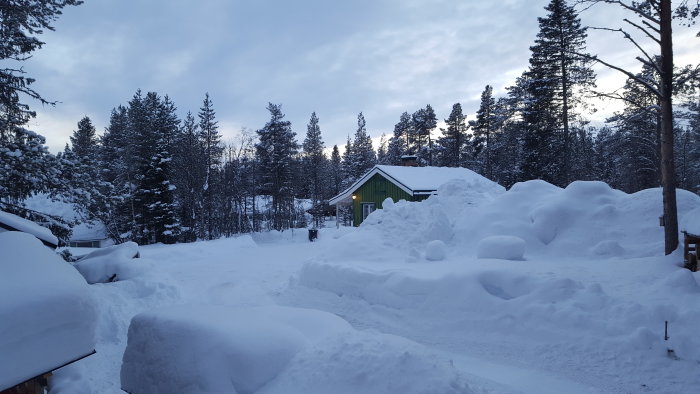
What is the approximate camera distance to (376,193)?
23219 mm

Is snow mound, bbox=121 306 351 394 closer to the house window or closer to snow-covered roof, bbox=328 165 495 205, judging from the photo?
snow-covered roof, bbox=328 165 495 205

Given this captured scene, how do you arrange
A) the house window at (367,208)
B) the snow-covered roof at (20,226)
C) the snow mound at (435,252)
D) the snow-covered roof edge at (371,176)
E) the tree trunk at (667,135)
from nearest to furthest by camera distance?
the snow-covered roof at (20,226), the tree trunk at (667,135), the snow mound at (435,252), the snow-covered roof edge at (371,176), the house window at (367,208)

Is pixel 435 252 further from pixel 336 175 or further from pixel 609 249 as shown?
pixel 336 175

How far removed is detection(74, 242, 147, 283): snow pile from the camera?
10.2m

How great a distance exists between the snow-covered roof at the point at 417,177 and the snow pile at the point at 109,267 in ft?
46.2

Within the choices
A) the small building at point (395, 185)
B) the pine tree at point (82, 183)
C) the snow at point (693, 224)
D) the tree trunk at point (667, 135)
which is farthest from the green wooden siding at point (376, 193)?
the pine tree at point (82, 183)

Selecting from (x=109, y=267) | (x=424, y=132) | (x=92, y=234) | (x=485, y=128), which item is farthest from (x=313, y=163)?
(x=109, y=267)

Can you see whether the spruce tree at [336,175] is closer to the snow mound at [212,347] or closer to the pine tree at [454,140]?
the pine tree at [454,140]

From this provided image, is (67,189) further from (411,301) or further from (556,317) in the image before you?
(556,317)

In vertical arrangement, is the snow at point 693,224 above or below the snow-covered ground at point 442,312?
above

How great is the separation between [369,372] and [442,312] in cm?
450

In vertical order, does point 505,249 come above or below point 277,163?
below

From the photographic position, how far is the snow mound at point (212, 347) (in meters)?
3.15

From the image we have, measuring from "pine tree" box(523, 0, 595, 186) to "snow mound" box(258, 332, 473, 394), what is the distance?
23965 mm
